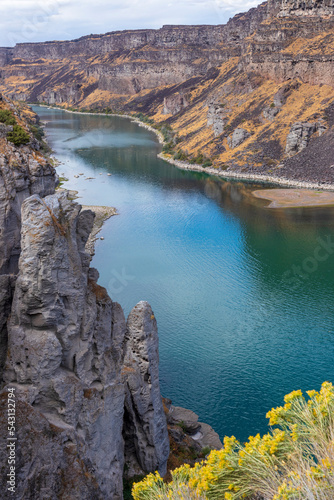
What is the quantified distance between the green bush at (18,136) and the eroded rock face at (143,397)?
24.3 feet

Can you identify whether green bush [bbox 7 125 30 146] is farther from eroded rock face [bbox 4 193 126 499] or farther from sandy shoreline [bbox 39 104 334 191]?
sandy shoreline [bbox 39 104 334 191]

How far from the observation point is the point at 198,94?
146750 mm

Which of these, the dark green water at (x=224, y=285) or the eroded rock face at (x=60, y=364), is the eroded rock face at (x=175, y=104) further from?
the eroded rock face at (x=60, y=364)

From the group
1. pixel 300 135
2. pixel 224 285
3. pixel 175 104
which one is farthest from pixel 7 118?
pixel 175 104

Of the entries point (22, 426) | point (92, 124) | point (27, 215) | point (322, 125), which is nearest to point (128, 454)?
point (22, 426)

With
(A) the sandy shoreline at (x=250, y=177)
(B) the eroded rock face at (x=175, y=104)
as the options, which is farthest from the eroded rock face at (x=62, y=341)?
(B) the eroded rock face at (x=175, y=104)

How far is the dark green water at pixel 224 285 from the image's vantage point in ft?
94.0

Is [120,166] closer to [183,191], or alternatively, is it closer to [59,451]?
[183,191]

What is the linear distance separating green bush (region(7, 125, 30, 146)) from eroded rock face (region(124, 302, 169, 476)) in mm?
7392

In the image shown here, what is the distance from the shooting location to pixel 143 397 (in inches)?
712

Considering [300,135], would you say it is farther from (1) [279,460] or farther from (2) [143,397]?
(1) [279,460]

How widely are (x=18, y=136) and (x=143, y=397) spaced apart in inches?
420

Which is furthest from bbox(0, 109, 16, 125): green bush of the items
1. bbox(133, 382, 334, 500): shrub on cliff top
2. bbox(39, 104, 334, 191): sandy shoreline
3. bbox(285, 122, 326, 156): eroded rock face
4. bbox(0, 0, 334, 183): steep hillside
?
bbox(285, 122, 326, 156): eroded rock face

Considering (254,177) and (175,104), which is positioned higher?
(175,104)
